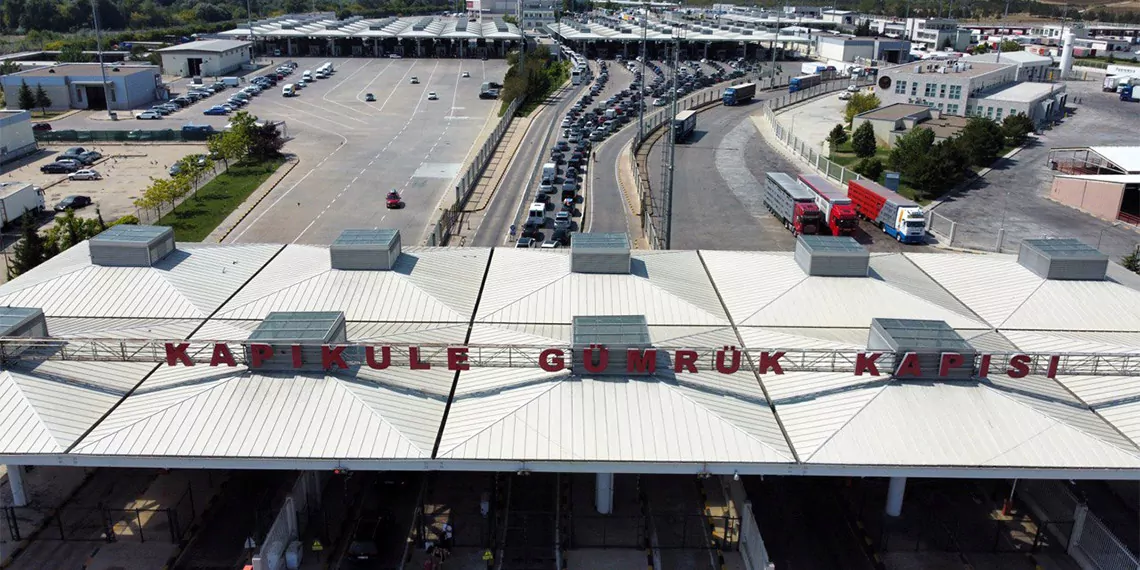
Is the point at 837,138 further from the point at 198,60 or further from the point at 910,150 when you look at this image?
the point at 198,60

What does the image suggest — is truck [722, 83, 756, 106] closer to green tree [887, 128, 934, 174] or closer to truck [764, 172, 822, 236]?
green tree [887, 128, 934, 174]

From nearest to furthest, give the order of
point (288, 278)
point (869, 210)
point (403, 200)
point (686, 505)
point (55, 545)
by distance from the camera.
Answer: point (55, 545)
point (686, 505)
point (288, 278)
point (869, 210)
point (403, 200)

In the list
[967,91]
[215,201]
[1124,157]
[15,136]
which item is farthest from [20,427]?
[967,91]

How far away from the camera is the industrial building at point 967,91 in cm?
11944

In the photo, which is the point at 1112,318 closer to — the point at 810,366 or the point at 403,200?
the point at 810,366

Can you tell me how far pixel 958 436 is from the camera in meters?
30.0

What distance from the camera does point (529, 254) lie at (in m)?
47.3

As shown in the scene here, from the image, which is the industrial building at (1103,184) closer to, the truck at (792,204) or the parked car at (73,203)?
the truck at (792,204)

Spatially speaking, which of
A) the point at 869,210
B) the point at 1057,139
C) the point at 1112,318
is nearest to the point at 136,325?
the point at 1112,318

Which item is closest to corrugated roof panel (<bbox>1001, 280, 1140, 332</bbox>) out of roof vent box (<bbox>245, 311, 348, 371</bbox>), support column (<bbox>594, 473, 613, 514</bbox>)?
support column (<bbox>594, 473, 613, 514</bbox>)

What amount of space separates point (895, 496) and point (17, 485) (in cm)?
3611

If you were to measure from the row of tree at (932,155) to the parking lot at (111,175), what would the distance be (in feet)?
255

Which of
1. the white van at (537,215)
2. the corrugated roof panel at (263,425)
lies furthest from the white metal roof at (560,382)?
the white van at (537,215)

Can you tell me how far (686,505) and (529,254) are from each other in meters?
18.7
